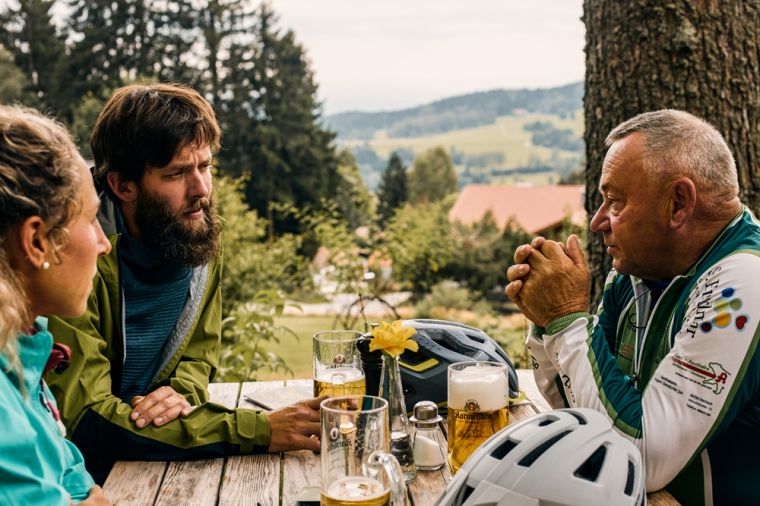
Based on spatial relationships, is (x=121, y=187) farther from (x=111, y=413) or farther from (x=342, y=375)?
(x=342, y=375)

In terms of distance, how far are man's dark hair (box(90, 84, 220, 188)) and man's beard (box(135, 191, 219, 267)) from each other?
0.10m

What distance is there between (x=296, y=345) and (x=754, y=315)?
988 centimetres

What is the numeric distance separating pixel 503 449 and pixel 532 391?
121cm

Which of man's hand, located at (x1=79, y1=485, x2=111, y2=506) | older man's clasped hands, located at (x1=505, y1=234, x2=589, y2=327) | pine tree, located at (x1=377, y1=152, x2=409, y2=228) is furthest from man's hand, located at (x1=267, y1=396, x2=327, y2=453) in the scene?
pine tree, located at (x1=377, y1=152, x2=409, y2=228)

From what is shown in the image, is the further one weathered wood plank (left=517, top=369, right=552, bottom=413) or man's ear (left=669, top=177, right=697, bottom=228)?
weathered wood plank (left=517, top=369, right=552, bottom=413)

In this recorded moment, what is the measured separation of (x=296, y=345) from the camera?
36.9 ft

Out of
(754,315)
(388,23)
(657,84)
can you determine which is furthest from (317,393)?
(388,23)

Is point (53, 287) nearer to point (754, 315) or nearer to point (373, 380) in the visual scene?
point (373, 380)

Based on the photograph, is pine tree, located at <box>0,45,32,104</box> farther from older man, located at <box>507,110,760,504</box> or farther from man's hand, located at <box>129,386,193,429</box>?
older man, located at <box>507,110,760,504</box>

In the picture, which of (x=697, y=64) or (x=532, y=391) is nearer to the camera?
(x=532, y=391)

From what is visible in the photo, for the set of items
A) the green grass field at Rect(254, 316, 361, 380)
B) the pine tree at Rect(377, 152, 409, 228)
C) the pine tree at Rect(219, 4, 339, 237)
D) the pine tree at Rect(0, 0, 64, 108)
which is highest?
the pine tree at Rect(0, 0, 64, 108)

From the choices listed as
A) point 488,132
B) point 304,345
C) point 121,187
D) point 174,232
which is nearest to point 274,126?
point 304,345

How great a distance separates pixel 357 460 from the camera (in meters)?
1.34

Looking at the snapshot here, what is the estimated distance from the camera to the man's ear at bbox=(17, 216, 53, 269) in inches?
49.1
